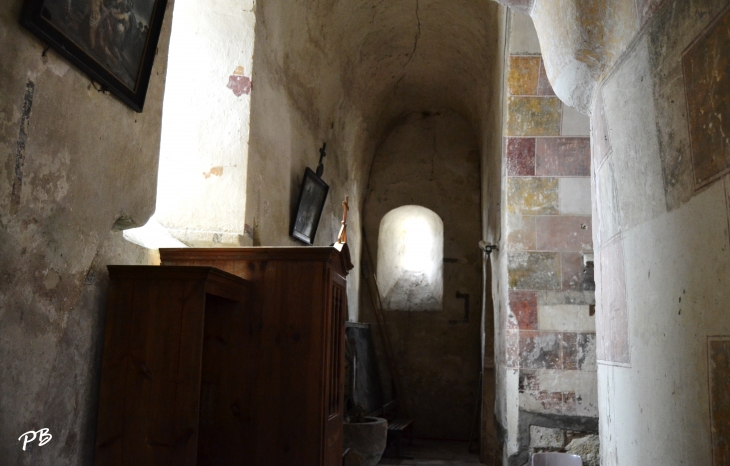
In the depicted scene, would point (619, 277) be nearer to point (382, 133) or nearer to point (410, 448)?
point (410, 448)

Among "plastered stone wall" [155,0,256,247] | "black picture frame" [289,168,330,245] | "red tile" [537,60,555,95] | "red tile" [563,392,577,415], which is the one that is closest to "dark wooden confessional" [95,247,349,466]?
"plastered stone wall" [155,0,256,247]

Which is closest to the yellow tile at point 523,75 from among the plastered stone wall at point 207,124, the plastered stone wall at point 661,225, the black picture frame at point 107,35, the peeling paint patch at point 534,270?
the peeling paint patch at point 534,270

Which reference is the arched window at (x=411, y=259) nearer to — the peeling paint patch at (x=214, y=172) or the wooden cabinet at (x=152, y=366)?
the peeling paint patch at (x=214, y=172)

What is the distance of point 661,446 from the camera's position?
1.68 metres

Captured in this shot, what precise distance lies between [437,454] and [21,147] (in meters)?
6.84

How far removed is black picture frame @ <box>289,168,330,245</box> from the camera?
5.34 metres

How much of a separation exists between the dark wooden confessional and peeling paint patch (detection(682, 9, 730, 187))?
202 centimetres

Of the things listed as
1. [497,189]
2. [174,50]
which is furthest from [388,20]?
[174,50]

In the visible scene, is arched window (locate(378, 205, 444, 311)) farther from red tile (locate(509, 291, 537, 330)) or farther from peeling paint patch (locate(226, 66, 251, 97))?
peeling paint patch (locate(226, 66, 251, 97))

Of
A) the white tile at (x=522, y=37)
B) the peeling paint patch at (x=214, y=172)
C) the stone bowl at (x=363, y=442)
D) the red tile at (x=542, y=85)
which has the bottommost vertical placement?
the stone bowl at (x=363, y=442)

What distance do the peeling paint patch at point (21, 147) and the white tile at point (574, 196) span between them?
4.61 metres

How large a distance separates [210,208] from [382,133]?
6.08 meters

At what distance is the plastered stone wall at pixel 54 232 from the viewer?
206cm

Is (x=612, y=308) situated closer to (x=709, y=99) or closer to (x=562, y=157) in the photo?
(x=709, y=99)
